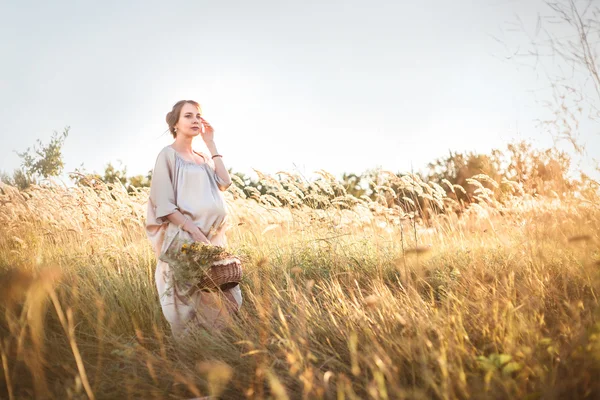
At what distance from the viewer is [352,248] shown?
4.94m

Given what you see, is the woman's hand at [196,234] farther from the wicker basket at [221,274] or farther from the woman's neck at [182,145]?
the woman's neck at [182,145]

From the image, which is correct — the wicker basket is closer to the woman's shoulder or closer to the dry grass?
the dry grass

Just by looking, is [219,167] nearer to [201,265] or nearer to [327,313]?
[201,265]

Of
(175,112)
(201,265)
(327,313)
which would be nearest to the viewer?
(327,313)

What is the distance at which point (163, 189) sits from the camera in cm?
339

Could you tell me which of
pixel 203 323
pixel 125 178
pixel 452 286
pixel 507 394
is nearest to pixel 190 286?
pixel 203 323

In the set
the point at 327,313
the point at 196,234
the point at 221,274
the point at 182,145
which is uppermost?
the point at 182,145

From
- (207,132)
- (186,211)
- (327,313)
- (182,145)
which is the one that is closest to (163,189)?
(186,211)

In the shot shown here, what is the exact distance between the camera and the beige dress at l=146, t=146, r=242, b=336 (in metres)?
3.25

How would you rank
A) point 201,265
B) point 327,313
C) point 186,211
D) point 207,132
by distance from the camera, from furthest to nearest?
point 207,132 → point 186,211 → point 201,265 → point 327,313

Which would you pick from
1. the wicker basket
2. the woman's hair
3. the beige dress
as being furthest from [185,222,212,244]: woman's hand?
the woman's hair

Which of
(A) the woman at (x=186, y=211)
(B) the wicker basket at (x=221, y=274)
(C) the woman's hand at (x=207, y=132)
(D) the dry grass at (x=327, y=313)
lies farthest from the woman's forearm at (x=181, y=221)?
(C) the woman's hand at (x=207, y=132)

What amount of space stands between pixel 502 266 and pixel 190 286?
2.65 meters

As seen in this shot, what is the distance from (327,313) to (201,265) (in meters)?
0.94
